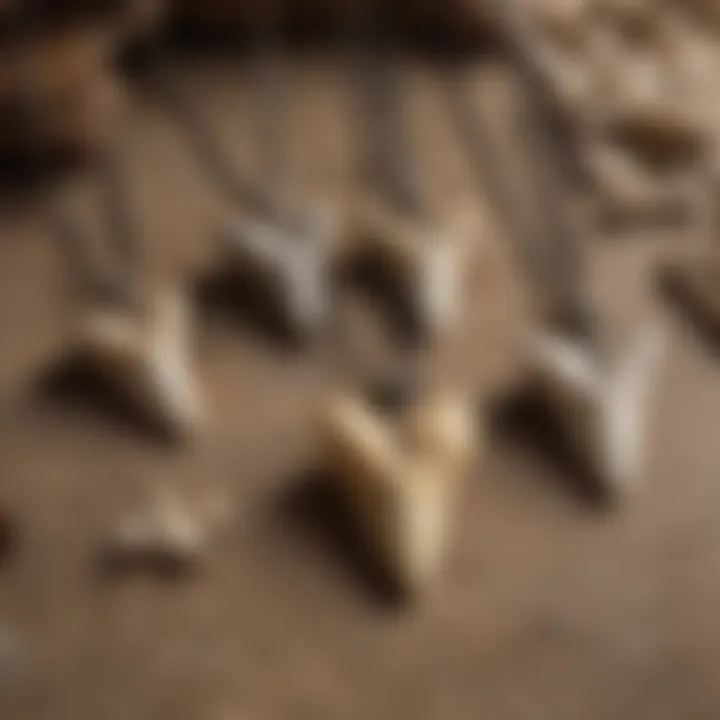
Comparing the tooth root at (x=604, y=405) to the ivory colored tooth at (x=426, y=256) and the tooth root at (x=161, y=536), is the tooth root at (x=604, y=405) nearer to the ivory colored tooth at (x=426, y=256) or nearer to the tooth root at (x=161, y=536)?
the ivory colored tooth at (x=426, y=256)

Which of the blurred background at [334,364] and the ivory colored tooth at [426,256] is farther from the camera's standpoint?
the ivory colored tooth at [426,256]

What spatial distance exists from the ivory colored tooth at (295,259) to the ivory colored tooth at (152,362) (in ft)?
0.18

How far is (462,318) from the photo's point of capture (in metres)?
0.67

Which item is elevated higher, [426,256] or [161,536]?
[426,256]

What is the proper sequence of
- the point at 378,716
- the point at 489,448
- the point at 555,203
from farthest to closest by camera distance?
the point at 555,203, the point at 489,448, the point at 378,716

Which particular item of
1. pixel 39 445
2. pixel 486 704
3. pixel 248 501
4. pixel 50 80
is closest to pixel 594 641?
pixel 486 704

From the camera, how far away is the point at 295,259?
2.26ft

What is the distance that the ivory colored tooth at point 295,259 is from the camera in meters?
0.67

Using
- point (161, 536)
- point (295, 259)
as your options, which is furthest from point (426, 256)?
point (161, 536)

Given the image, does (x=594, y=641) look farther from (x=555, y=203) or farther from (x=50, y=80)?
(x=50, y=80)

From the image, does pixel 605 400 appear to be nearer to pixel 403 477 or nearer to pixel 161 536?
pixel 403 477

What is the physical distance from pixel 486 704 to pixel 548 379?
6.8 inches

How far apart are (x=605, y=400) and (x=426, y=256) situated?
14cm

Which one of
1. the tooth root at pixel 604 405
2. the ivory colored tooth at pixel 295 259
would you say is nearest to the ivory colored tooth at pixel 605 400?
the tooth root at pixel 604 405
